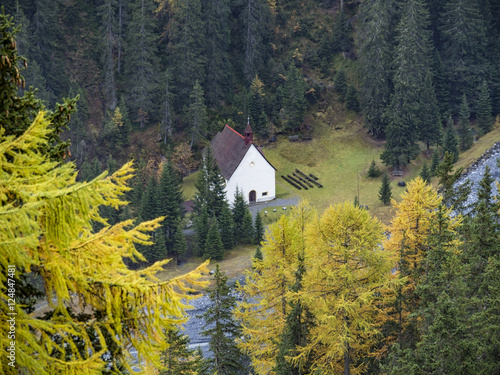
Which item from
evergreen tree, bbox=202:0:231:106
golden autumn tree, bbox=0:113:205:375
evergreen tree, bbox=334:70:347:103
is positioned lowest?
golden autumn tree, bbox=0:113:205:375

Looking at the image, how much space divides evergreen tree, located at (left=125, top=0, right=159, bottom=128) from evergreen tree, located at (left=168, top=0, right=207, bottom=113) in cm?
258

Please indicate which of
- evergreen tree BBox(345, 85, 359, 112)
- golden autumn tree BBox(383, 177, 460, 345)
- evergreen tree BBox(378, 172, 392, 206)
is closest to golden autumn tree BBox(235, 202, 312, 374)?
golden autumn tree BBox(383, 177, 460, 345)

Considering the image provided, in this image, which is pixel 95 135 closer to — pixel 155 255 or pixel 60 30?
pixel 60 30

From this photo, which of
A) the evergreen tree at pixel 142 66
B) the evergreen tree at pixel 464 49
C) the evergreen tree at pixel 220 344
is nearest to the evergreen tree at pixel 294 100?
the evergreen tree at pixel 142 66

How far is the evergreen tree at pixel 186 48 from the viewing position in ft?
236

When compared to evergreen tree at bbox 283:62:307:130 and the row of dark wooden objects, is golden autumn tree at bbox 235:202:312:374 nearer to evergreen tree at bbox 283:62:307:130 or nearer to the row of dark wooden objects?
the row of dark wooden objects

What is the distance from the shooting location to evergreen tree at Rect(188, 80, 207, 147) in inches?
2677

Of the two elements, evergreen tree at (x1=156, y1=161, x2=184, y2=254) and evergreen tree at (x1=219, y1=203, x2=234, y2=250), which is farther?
evergreen tree at (x1=156, y1=161, x2=184, y2=254)

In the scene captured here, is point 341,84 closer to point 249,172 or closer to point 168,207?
point 249,172

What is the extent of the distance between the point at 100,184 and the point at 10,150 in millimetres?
1137

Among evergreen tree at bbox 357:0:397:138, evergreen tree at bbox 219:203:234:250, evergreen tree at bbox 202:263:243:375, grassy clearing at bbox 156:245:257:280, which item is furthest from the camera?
evergreen tree at bbox 357:0:397:138

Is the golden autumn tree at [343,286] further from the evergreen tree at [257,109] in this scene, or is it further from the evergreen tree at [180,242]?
the evergreen tree at [257,109]

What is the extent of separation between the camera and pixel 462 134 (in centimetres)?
6362

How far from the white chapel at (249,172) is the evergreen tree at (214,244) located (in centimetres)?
846
